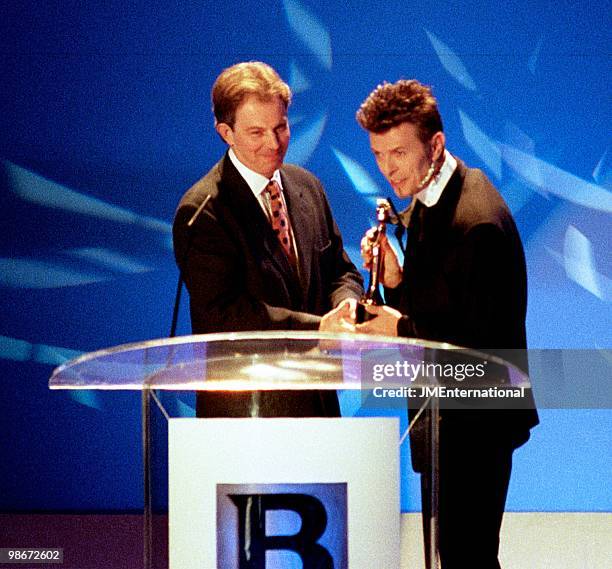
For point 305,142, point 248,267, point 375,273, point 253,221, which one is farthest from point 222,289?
point 305,142

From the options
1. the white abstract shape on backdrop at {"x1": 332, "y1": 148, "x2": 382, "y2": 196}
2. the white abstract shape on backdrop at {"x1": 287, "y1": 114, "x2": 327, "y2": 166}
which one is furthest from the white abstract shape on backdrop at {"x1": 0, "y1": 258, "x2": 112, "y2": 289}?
the white abstract shape on backdrop at {"x1": 332, "y1": 148, "x2": 382, "y2": 196}

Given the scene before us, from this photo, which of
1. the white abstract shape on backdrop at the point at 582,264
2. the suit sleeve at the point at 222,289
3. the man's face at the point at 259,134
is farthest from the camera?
the white abstract shape on backdrop at the point at 582,264

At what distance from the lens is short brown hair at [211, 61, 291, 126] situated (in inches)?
Result: 123

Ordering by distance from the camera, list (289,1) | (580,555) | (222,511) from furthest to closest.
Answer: (289,1) < (580,555) < (222,511)

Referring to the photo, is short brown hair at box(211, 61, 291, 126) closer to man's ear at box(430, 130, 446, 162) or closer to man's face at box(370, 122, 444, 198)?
man's face at box(370, 122, 444, 198)

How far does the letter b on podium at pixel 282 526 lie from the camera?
1147 mm

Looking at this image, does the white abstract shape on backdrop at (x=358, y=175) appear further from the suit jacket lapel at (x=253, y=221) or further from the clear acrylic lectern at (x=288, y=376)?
the clear acrylic lectern at (x=288, y=376)

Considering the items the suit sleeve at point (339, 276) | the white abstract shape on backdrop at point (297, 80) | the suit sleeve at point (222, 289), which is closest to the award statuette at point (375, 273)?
the suit sleeve at point (222, 289)

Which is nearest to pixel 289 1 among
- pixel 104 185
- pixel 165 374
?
pixel 104 185

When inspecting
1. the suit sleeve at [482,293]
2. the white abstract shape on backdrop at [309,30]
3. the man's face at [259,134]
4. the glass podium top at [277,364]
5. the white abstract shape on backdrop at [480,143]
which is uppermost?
Answer: the white abstract shape on backdrop at [309,30]

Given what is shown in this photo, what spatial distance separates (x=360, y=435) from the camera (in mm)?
1172

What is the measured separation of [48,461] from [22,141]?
1.08 meters

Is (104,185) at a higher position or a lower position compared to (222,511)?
higher

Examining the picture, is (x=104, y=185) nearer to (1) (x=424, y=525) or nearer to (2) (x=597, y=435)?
(2) (x=597, y=435)
